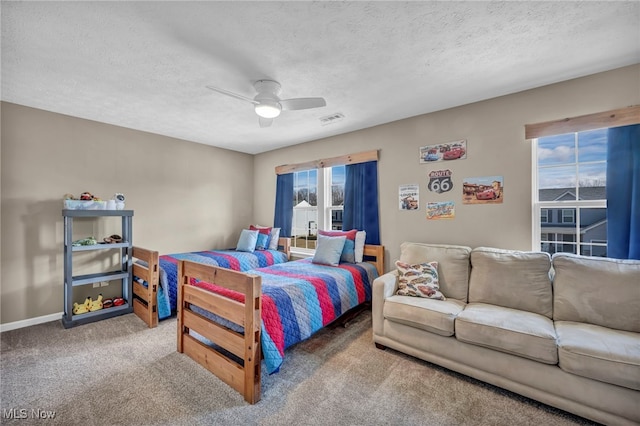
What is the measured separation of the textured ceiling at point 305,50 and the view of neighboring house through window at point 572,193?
62 centimetres

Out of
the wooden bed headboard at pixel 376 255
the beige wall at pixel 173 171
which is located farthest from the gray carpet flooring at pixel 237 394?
the wooden bed headboard at pixel 376 255

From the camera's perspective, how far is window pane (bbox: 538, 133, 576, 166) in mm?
2557

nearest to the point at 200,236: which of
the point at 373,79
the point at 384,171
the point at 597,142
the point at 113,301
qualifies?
the point at 113,301

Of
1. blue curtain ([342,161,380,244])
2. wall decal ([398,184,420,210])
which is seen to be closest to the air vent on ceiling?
blue curtain ([342,161,380,244])

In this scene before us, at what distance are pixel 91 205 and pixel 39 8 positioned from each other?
2178 mm

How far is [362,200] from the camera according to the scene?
3.83 m

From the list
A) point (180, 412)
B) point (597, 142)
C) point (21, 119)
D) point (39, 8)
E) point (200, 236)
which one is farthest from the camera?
point (200, 236)

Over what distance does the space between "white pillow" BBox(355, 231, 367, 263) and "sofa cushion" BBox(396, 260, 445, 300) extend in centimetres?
87

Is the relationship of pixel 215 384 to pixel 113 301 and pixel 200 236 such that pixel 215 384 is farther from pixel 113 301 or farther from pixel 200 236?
pixel 200 236

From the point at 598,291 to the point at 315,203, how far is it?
3414 mm

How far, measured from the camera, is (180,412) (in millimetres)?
1736

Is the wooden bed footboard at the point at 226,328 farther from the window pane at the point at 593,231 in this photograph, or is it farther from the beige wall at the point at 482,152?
the window pane at the point at 593,231

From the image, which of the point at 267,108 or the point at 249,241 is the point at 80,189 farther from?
the point at 267,108

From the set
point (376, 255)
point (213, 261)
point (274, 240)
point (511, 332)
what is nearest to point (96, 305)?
point (213, 261)
